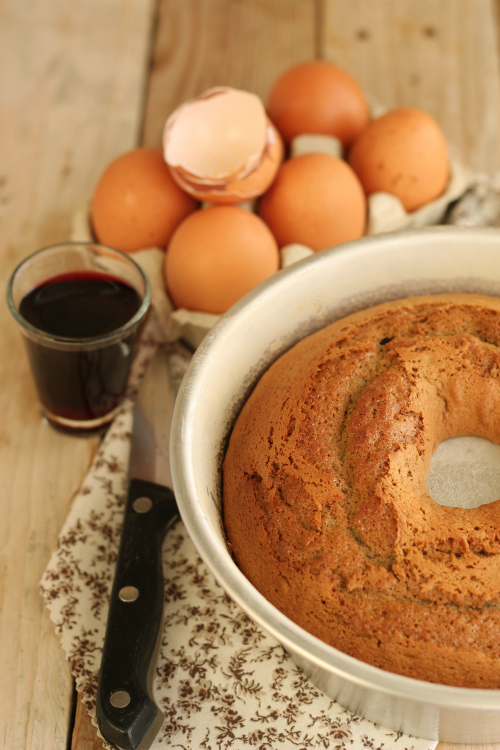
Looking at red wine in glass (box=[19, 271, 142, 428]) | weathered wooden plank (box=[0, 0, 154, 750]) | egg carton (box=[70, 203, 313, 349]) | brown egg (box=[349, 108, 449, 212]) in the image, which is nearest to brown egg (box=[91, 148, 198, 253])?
egg carton (box=[70, 203, 313, 349])

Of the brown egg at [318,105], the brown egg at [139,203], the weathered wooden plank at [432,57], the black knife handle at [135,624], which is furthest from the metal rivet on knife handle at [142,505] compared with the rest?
the weathered wooden plank at [432,57]

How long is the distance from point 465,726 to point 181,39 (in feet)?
6.21

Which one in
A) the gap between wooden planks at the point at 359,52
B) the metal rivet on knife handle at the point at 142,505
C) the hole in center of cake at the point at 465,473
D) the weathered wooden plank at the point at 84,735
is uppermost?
the gap between wooden planks at the point at 359,52

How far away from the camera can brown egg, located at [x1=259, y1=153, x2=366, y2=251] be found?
1.32m

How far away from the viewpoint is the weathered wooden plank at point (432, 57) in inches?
72.8

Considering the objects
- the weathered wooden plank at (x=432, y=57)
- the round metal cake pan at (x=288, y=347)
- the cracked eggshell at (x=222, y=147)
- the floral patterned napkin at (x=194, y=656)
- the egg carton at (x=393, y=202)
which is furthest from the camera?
the weathered wooden plank at (x=432, y=57)

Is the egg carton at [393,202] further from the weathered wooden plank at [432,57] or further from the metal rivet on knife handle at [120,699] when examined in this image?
the metal rivet on knife handle at [120,699]

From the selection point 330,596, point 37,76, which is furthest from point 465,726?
point 37,76

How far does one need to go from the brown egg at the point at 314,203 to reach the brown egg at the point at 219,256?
0.07 m

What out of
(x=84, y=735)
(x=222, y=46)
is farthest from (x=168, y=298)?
(x=222, y=46)

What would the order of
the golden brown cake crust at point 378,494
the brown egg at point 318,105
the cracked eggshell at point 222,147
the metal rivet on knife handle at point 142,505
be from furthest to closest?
1. the brown egg at point 318,105
2. the cracked eggshell at point 222,147
3. the metal rivet on knife handle at point 142,505
4. the golden brown cake crust at point 378,494

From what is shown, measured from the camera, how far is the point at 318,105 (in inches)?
59.1

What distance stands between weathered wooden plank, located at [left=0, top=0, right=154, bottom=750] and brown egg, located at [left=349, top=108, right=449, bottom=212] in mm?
665

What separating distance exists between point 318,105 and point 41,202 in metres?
0.68
